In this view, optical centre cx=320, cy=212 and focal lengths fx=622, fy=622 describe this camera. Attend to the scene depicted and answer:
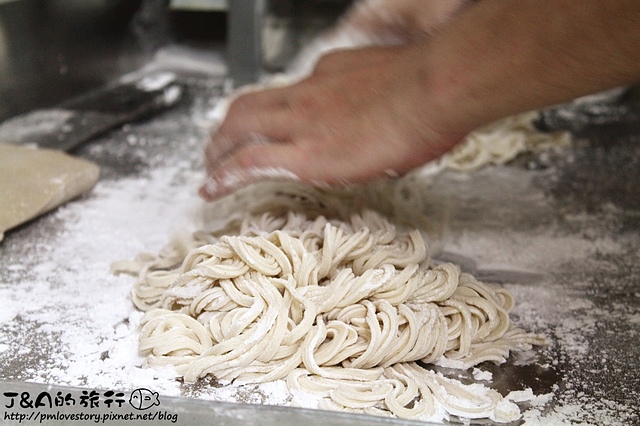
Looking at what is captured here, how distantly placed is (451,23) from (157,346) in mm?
1197

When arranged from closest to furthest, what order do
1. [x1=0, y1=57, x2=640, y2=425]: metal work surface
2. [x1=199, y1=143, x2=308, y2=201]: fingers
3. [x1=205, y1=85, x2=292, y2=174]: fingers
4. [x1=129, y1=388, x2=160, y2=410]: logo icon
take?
[x1=129, y1=388, x2=160, y2=410]: logo icon
[x1=0, y1=57, x2=640, y2=425]: metal work surface
[x1=199, y1=143, x2=308, y2=201]: fingers
[x1=205, y1=85, x2=292, y2=174]: fingers

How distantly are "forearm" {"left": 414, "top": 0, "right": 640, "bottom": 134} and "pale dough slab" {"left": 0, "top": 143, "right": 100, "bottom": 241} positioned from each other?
58.9 inches

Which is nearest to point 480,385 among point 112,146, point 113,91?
point 112,146

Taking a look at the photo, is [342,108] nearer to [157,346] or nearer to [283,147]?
[283,147]

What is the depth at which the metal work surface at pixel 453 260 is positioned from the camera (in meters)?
1.60

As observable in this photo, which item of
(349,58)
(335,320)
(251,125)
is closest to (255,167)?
(251,125)

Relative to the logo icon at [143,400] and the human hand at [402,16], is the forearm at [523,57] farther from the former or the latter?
the logo icon at [143,400]

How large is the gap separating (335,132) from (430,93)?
0.31 m

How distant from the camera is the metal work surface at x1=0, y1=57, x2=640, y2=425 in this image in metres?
1.60

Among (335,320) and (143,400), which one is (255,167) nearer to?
(335,320)

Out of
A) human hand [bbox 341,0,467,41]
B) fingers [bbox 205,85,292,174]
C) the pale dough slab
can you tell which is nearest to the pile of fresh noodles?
fingers [bbox 205,85,292,174]

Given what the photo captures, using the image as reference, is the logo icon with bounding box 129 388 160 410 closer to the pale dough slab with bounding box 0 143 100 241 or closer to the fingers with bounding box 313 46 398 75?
the pale dough slab with bounding box 0 143 100 241

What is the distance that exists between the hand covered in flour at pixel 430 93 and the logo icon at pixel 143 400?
0.77 m

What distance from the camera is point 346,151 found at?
5.93ft
